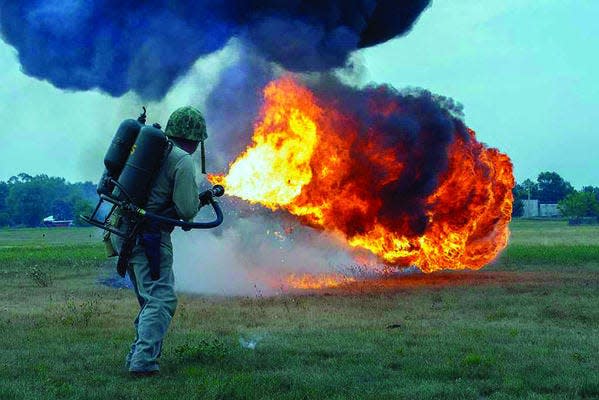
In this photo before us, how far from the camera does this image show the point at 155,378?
8695 mm

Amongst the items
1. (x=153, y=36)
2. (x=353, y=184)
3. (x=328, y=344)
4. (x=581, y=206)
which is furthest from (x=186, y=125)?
(x=581, y=206)

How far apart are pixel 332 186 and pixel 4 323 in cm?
1044

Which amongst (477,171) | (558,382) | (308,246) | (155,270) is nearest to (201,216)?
(308,246)

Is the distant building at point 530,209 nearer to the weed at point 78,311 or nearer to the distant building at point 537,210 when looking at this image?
the distant building at point 537,210

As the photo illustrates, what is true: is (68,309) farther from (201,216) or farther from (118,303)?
(201,216)

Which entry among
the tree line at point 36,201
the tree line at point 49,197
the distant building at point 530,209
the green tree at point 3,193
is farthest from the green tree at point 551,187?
the green tree at point 3,193

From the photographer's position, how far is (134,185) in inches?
355

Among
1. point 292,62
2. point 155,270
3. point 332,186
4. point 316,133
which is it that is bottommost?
point 155,270

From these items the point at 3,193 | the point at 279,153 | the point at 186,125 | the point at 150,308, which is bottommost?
the point at 150,308

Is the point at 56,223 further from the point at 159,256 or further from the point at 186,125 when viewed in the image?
the point at 159,256

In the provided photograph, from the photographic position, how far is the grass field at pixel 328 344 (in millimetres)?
8133

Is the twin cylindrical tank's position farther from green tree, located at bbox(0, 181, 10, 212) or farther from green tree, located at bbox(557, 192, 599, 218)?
green tree, located at bbox(0, 181, 10, 212)

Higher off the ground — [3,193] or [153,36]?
[3,193]

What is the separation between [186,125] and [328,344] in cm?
377
